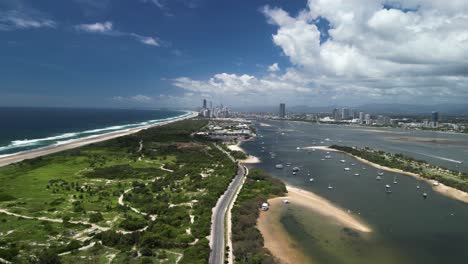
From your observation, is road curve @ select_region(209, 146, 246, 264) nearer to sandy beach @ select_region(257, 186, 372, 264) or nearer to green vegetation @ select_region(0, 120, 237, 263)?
green vegetation @ select_region(0, 120, 237, 263)

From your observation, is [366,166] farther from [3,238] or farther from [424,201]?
[3,238]

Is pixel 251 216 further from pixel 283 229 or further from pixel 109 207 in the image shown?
pixel 109 207

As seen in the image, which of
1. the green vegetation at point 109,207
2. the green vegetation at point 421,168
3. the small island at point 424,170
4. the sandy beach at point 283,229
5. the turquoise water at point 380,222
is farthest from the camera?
the green vegetation at point 421,168

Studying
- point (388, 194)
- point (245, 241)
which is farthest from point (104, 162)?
point (388, 194)

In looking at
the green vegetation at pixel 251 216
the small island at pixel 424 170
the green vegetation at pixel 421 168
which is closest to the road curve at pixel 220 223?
the green vegetation at pixel 251 216

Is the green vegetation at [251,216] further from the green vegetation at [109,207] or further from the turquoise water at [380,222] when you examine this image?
the turquoise water at [380,222]

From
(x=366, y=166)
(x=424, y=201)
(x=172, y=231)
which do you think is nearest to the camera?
(x=172, y=231)

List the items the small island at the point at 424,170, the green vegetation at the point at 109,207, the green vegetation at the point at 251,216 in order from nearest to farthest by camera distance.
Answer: the green vegetation at the point at 109,207 < the green vegetation at the point at 251,216 < the small island at the point at 424,170
